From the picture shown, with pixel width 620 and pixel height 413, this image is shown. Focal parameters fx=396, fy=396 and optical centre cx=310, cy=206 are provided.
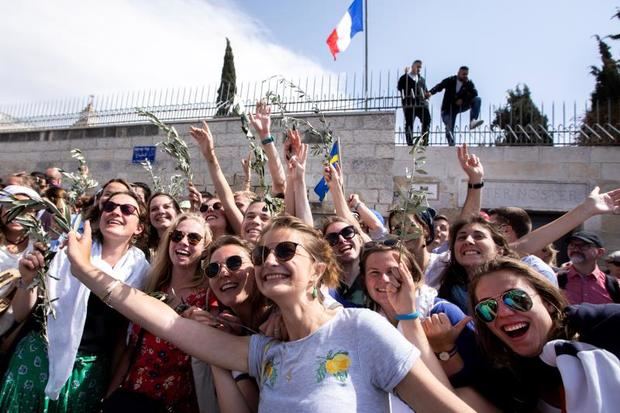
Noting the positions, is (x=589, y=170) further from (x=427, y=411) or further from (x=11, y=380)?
(x=11, y=380)

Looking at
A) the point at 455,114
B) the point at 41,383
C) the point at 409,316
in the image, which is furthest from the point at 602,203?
the point at 455,114

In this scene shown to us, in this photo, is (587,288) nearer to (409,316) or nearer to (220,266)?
(409,316)

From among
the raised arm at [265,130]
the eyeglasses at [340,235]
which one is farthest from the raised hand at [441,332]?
the raised arm at [265,130]

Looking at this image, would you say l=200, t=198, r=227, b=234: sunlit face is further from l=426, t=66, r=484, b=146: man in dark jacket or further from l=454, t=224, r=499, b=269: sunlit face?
l=426, t=66, r=484, b=146: man in dark jacket

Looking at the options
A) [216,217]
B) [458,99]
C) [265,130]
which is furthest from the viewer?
[458,99]

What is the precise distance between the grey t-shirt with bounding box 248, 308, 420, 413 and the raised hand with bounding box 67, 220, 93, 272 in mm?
1105

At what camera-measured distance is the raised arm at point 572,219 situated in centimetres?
307

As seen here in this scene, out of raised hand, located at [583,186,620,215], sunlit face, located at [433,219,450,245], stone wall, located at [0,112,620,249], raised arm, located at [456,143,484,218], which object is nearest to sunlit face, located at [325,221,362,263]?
raised arm, located at [456,143,484,218]

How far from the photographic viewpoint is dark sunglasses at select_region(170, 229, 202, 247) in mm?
2717

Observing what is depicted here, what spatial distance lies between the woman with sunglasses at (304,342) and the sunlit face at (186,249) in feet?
2.15

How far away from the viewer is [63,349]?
2234 mm

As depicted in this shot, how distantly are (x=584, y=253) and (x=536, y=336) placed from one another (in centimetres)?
320

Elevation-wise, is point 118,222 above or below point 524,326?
above

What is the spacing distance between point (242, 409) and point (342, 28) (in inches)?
345
